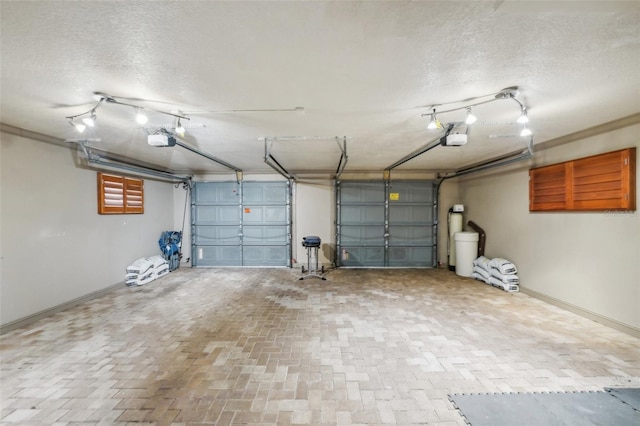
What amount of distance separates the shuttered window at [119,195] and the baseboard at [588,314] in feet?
27.6

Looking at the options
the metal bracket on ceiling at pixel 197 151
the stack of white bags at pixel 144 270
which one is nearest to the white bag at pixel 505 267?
the metal bracket on ceiling at pixel 197 151

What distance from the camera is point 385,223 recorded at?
278 inches

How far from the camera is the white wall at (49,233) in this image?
11.0 ft

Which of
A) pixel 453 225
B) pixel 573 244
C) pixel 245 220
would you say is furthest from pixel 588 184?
pixel 245 220

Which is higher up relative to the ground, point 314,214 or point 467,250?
point 314,214

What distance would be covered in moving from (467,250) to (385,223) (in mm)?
2131

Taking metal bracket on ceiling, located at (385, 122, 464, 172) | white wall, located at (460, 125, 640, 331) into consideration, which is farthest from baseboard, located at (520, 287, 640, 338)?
metal bracket on ceiling, located at (385, 122, 464, 172)

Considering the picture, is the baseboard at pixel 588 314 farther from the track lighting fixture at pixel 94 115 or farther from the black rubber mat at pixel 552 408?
the track lighting fixture at pixel 94 115

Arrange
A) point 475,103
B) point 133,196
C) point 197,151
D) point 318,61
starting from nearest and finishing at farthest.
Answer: point 318,61
point 475,103
point 197,151
point 133,196

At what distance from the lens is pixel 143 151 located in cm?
484

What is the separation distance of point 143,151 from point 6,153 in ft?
5.74

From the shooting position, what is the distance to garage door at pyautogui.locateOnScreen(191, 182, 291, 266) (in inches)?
282

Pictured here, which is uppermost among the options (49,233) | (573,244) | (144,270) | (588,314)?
(49,233)

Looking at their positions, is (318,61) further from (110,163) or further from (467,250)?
(467,250)
